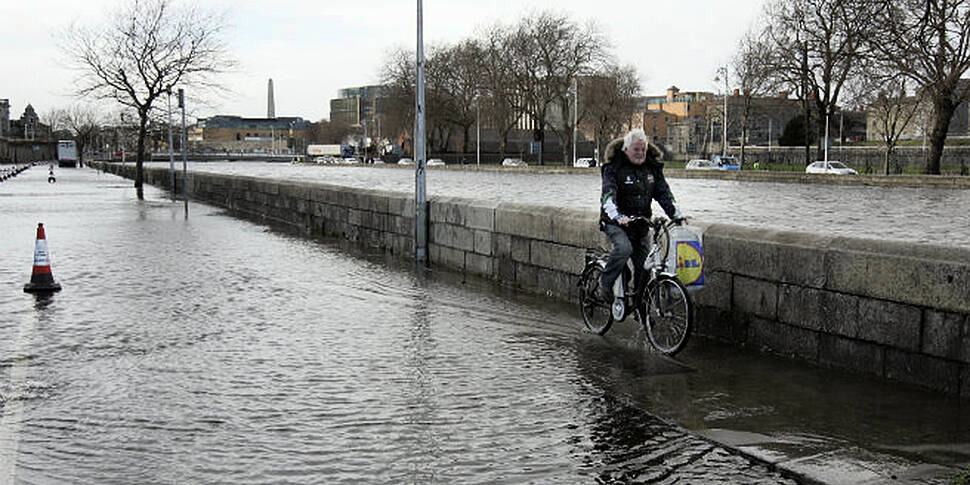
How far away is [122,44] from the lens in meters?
36.6

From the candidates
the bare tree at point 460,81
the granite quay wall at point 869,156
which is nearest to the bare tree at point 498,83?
the bare tree at point 460,81

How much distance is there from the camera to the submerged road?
16.1 feet

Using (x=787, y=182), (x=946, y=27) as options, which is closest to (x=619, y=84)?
(x=787, y=182)

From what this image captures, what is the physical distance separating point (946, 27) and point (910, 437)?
1368 inches

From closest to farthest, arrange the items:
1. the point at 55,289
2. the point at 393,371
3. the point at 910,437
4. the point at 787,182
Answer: the point at 910,437, the point at 393,371, the point at 55,289, the point at 787,182

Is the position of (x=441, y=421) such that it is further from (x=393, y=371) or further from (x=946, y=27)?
(x=946, y=27)

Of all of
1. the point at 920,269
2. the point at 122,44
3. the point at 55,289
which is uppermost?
the point at 122,44

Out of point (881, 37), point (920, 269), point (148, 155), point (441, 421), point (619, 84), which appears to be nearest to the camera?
point (441, 421)

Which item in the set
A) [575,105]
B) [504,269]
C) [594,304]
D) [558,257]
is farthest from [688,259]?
[575,105]

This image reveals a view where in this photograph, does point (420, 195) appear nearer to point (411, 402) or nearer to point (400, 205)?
point (400, 205)

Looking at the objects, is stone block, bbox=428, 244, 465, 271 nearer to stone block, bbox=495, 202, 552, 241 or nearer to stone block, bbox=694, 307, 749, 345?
stone block, bbox=495, 202, 552, 241

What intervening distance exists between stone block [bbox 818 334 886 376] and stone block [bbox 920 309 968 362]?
15.5 inches

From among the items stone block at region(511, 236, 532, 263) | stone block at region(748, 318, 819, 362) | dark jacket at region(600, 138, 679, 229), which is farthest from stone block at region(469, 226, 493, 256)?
stone block at region(748, 318, 819, 362)

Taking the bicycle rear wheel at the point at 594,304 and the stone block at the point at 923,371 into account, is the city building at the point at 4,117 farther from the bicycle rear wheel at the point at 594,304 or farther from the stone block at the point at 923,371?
the stone block at the point at 923,371
